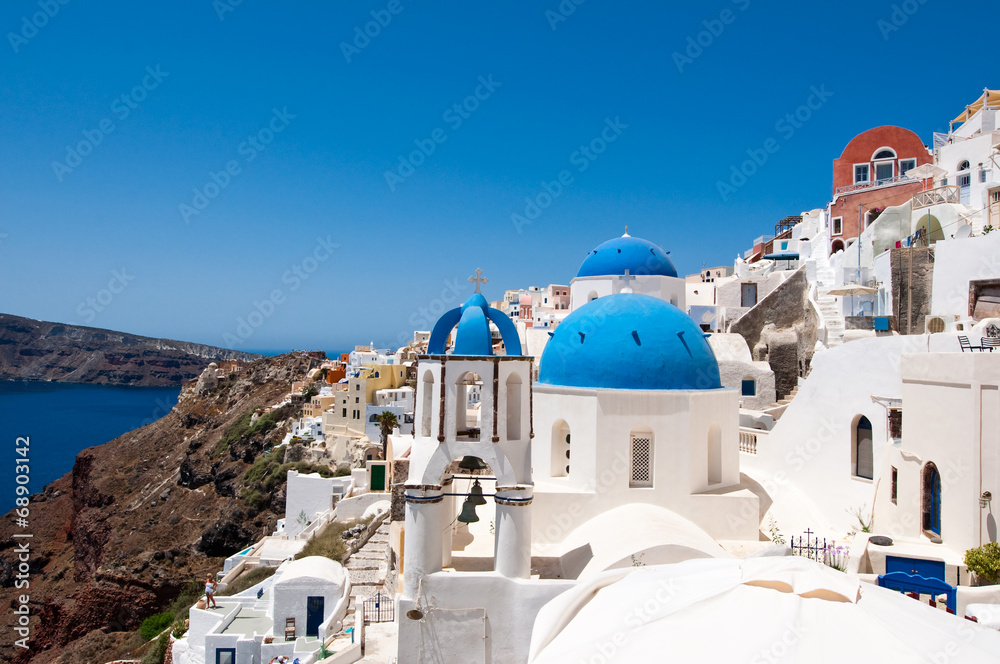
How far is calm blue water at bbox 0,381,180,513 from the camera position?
6419cm

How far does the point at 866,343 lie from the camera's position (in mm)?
12133

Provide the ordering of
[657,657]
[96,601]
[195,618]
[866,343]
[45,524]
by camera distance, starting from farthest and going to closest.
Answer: [45,524] → [96,601] → [195,618] → [866,343] → [657,657]

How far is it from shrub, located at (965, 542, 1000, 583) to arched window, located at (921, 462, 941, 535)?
121 centimetres

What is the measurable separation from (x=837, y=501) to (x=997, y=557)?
4071 mm

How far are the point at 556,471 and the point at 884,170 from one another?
2649 centimetres

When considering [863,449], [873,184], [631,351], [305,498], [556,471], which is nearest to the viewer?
[631,351]

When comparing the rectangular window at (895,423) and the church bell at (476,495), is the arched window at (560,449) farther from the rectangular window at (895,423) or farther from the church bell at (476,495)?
the rectangular window at (895,423)

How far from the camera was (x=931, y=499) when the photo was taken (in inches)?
382

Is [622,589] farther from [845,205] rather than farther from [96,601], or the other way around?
[96,601]

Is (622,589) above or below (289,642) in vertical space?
above

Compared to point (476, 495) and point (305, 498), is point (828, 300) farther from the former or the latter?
point (305, 498)

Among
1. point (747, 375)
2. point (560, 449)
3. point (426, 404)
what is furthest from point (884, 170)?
point (426, 404)

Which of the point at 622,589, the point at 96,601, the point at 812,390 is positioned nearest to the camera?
the point at 622,589

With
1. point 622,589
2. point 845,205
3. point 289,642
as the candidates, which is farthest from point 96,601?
point 845,205
